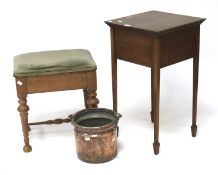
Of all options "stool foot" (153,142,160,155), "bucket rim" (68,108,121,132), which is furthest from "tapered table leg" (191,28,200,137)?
"bucket rim" (68,108,121,132)

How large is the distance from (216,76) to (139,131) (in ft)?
4.19

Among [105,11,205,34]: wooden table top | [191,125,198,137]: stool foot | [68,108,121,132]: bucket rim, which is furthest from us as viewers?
[191,125,198,137]: stool foot

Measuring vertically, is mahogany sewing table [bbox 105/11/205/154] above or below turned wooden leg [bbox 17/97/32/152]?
above

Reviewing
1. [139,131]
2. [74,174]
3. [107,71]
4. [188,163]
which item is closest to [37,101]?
[107,71]

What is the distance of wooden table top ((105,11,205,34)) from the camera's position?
11.2 ft

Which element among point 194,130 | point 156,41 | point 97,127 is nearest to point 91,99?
point 97,127

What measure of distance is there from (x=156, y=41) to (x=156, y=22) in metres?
0.25

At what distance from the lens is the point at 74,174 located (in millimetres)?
3482

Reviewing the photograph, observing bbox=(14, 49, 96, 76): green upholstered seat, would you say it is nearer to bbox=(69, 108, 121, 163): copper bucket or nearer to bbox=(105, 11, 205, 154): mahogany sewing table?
bbox=(105, 11, 205, 154): mahogany sewing table

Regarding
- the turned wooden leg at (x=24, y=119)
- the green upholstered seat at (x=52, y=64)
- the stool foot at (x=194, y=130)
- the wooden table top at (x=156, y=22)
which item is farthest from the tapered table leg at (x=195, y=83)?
the turned wooden leg at (x=24, y=119)

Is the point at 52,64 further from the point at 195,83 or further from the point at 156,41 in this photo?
the point at 195,83

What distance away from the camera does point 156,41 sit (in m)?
3.39

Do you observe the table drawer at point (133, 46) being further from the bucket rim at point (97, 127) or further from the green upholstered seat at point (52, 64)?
the bucket rim at point (97, 127)

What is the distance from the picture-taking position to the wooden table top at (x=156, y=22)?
11.2 ft
